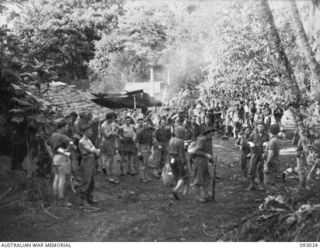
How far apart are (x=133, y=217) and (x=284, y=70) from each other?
438 centimetres

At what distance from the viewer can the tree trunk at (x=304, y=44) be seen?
9.00 m

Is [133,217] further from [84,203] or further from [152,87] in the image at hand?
[152,87]

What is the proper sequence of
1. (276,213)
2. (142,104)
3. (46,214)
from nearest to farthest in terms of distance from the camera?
1. (276,213)
2. (46,214)
3. (142,104)

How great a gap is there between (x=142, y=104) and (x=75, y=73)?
4.21 m

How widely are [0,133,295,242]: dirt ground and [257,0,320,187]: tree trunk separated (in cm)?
201

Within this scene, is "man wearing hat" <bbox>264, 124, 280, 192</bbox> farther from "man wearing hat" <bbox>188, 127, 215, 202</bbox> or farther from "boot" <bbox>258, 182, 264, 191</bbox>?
"man wearing hat" <bbox>188, 127, 215, 202</bbox>

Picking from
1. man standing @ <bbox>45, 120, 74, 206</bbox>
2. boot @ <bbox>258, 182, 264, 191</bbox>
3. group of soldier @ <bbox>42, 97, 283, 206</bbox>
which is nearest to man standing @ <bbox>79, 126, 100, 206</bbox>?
group of soldier @ <bbox>42, 97, 283, 206</bbox>

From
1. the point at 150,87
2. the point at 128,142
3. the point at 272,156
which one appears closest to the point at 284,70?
the point at 272,156

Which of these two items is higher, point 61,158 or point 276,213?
point 61,158

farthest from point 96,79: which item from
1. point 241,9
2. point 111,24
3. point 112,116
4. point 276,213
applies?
point 276,213

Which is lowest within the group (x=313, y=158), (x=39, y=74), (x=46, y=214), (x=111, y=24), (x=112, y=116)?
(x=46, y=214)

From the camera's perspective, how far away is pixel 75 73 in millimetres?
16375

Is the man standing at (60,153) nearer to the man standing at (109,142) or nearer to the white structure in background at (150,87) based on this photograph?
the man standing at (109,142)

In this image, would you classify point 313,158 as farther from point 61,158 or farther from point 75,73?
point 75,73
